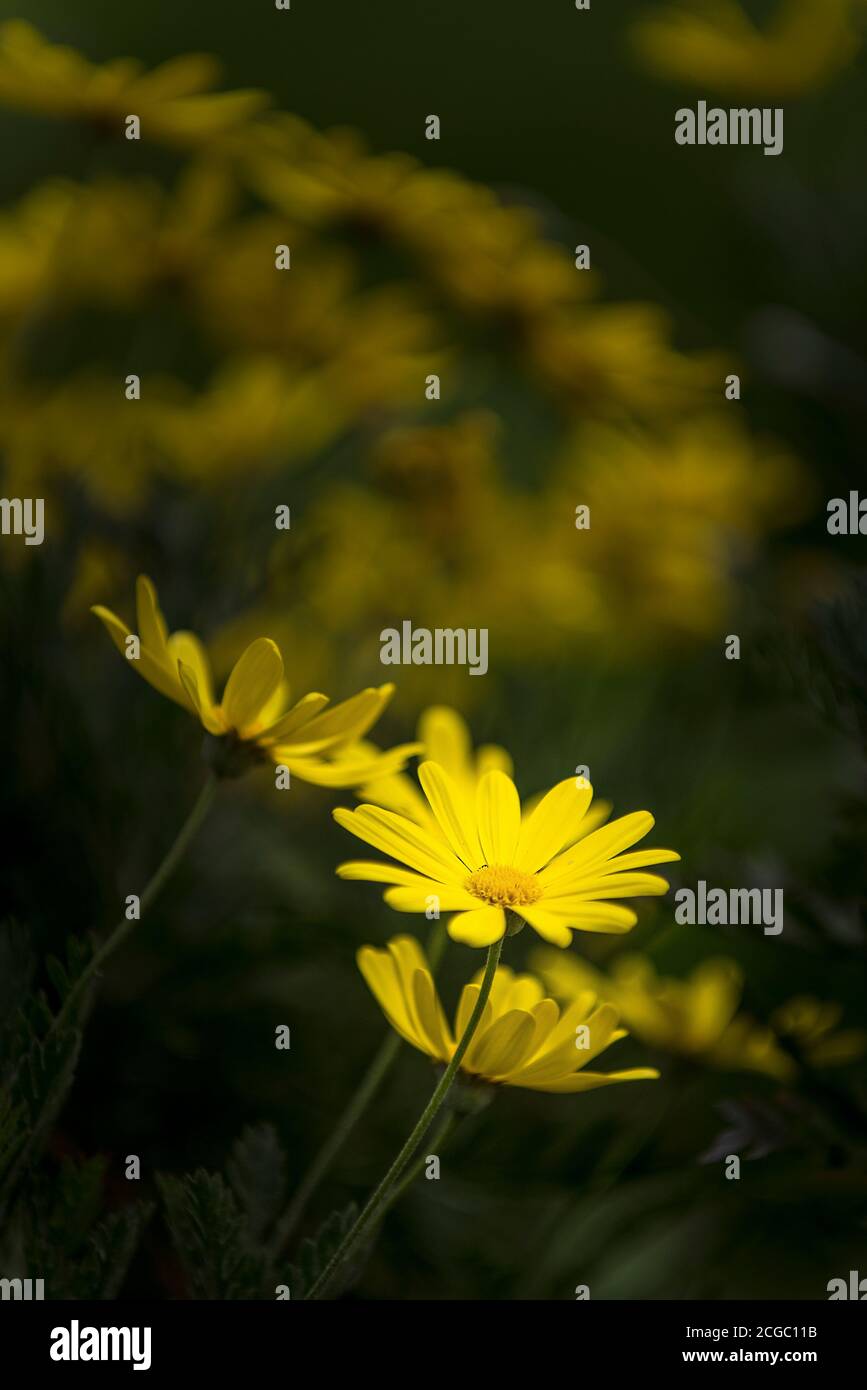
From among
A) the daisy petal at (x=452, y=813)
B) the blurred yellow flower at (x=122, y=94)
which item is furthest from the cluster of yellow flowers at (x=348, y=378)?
the daisy petal at (x=452, y=813)

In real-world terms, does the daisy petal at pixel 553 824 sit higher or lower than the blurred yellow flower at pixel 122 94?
lower

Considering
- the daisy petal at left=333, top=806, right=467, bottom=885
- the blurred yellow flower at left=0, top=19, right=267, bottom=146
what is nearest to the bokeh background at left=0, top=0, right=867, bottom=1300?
the blurred yellow flower at left=0, top=19, right=267, bottom=146

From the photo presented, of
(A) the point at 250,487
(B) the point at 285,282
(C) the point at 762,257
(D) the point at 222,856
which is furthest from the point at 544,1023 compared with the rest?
(C) the point at 762,257

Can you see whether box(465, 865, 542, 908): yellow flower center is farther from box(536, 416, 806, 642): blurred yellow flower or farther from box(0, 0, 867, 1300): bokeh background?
box(536, 416, 806, 642): blurred yellow flower

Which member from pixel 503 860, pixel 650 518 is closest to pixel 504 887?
pixel 503 860

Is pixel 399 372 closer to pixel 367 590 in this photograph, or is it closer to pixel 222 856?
pixel 367 590

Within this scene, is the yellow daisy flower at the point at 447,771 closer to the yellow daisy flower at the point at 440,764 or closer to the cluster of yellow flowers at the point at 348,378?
the yellow daisy flower at the point at 440,764
